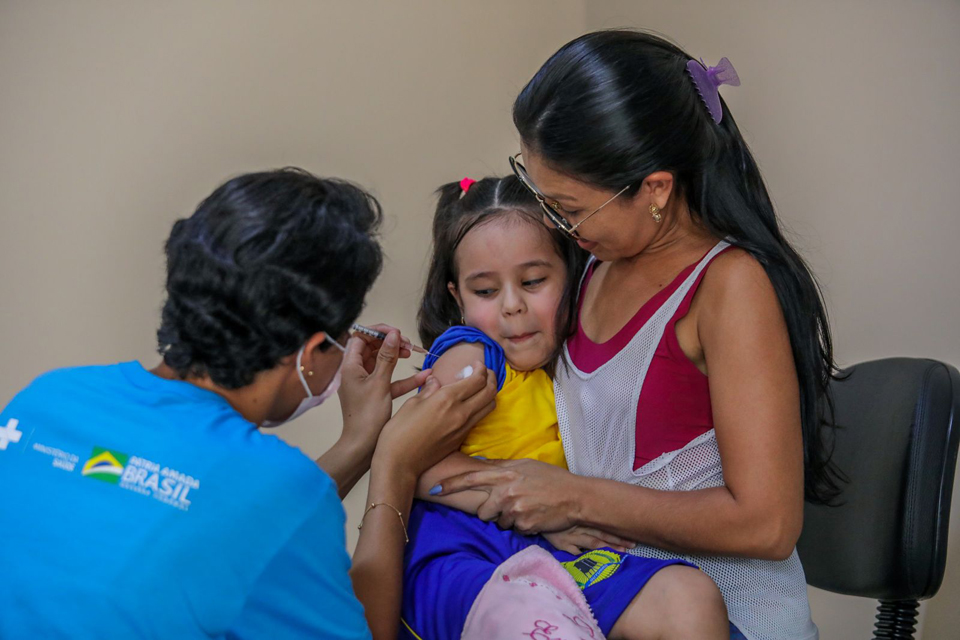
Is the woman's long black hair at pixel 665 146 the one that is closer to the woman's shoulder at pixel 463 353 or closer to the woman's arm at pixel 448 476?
the woman's shoulder at pixel 463 353

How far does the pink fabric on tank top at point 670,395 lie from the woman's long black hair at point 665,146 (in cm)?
10

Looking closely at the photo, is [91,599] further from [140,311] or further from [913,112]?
[913,112]

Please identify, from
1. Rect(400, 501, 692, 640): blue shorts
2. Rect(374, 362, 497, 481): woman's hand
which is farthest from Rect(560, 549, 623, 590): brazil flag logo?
Rect(374, 362, 497, 481): woman's hand

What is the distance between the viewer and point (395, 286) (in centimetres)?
285

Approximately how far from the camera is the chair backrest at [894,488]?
142cm

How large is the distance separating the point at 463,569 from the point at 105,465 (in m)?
0.60

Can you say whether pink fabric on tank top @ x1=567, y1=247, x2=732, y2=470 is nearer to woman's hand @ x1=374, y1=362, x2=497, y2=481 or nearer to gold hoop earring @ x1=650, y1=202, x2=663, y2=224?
gold hoop earring @ x1=650, y1=202, x2=663, y2=224

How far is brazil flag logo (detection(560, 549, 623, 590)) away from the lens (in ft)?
4.39

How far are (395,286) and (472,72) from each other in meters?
0.75

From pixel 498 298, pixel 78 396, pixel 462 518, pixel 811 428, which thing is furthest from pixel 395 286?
pixel 78 396

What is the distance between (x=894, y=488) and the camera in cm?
145

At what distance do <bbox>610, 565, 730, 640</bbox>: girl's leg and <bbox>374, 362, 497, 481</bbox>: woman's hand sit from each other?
1.41 feet

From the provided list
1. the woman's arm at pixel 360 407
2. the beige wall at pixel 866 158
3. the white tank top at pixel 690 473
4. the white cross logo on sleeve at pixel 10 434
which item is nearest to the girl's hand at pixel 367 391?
the woman's arm at pixel 360 407

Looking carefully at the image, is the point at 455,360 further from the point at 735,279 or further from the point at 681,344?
the point at 735,279
